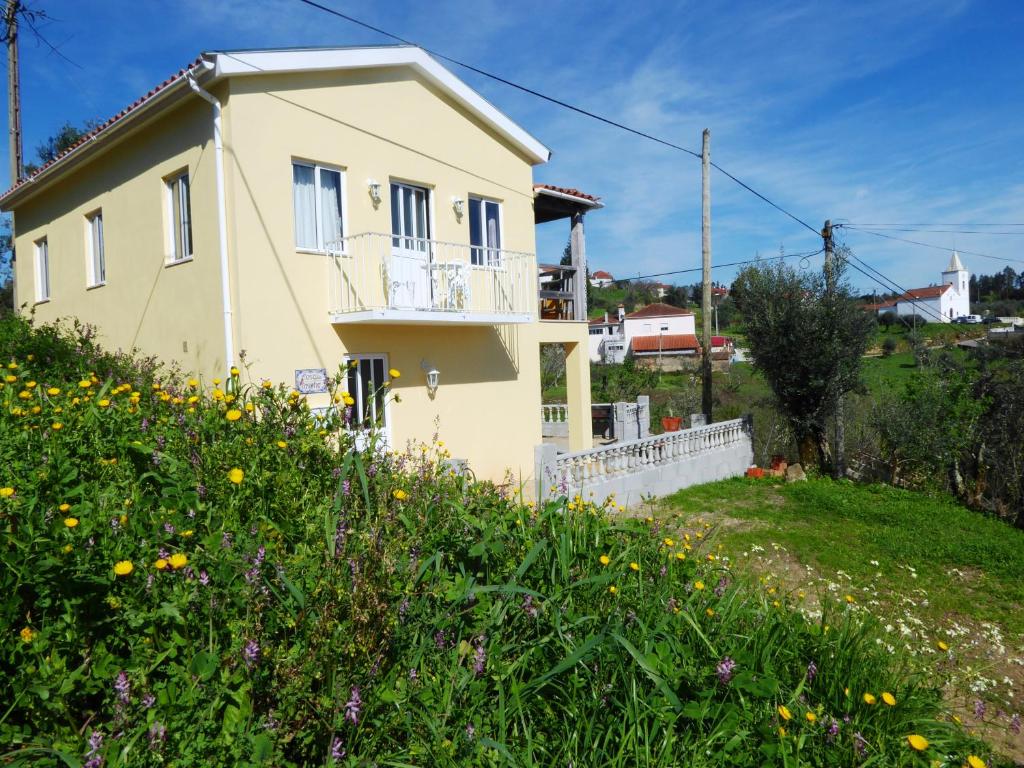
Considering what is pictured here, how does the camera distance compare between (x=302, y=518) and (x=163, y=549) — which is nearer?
(x=163, y=549)

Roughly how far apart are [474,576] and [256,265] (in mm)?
7497

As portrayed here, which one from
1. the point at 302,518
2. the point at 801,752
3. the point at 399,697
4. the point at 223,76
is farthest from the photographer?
the point at 223,76

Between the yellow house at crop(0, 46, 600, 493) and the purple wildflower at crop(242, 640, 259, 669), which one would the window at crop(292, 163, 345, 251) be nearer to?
the yellow house at crop(0, 46, 600, 493)

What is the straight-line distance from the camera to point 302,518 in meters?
2.94

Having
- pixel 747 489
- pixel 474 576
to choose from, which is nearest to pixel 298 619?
pixel 474 576

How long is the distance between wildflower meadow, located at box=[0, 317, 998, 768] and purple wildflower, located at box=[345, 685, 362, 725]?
0.05ft

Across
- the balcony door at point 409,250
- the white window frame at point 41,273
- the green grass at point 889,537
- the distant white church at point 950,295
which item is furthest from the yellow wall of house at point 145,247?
the distant white church at point 950,295

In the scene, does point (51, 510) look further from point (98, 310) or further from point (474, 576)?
point (98, 310)

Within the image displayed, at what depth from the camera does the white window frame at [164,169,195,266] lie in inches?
400

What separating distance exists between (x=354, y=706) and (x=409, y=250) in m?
9.54

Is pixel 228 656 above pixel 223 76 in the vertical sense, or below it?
below

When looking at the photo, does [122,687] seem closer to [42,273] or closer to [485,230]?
[485,230]

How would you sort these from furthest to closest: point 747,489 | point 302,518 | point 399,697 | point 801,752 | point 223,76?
point 747,489 < point 223,76 < point 302,518 < point 801,752 < point 399,697

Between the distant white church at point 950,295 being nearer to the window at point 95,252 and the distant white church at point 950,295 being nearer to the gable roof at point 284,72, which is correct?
the gable roof at point 284,72
